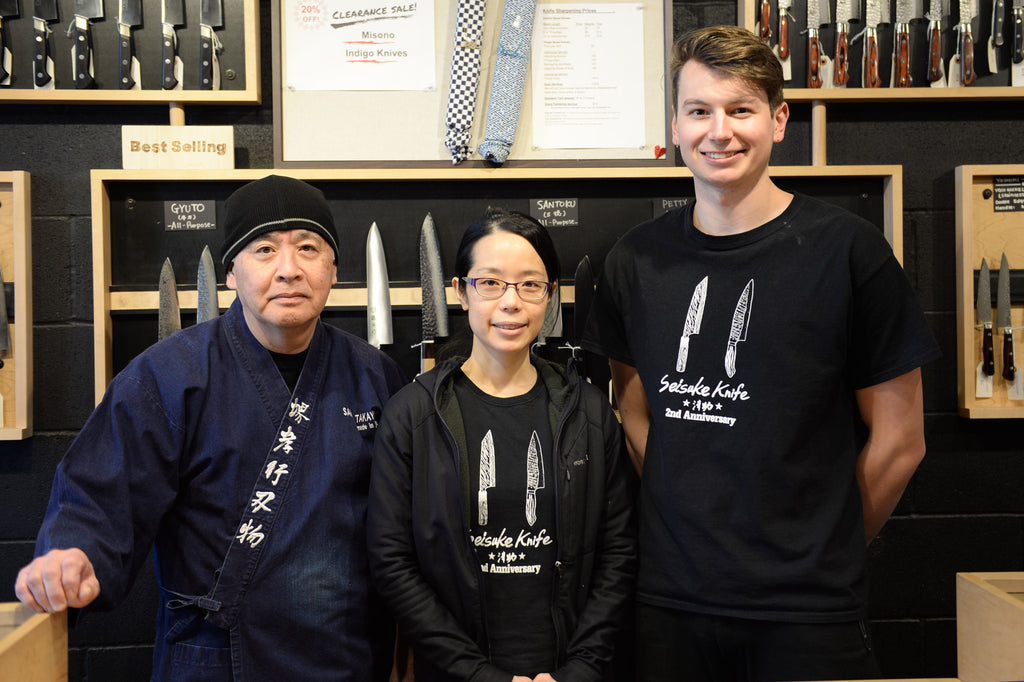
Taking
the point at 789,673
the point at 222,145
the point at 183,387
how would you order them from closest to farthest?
1. the point at 789,673
2. the point at 183,387
3. the point at 222,145

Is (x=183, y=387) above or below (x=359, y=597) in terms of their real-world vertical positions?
above

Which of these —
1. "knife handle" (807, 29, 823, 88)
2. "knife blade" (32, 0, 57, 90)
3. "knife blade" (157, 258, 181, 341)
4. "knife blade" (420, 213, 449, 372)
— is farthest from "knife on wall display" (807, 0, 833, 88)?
"knife blade" (32, 0, 57, 90)

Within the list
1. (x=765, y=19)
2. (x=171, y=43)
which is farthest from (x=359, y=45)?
(x=765, y=19)

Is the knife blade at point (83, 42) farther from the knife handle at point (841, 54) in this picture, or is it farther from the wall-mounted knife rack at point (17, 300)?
the knife handle at point (841, 54)

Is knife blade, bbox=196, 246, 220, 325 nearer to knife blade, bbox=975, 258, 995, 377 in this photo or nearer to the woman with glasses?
the woman with glasses

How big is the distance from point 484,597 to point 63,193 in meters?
1.79

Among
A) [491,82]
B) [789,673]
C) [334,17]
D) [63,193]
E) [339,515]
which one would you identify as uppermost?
[334,17]

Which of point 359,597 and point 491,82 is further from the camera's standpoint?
point 491,82

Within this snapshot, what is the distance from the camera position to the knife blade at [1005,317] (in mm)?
2268

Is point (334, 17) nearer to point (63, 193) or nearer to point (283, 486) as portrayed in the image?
point (63, 193)

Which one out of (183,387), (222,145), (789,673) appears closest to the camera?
(789,673)

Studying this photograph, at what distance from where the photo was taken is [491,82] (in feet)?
7.42

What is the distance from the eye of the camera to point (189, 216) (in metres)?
2.22

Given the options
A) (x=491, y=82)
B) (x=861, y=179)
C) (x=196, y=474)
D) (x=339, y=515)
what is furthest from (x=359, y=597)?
(x=861, y=179)
